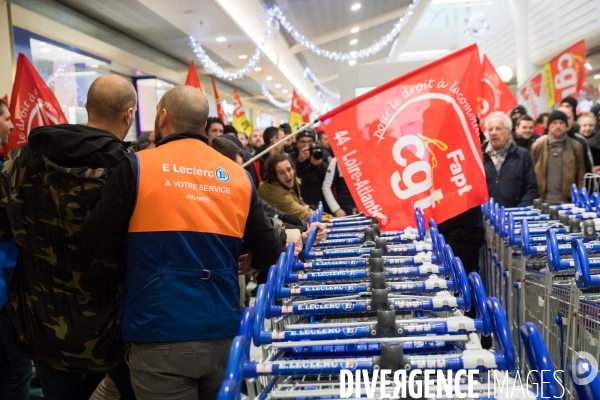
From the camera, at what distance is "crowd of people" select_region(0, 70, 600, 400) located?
204 cm

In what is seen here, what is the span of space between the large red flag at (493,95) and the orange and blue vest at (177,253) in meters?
7.18

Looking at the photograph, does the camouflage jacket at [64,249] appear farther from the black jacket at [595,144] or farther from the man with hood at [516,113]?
the man with hood at [516,113]

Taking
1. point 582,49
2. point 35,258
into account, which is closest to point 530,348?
point 35,258

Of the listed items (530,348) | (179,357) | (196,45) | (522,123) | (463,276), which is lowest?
(179,357)

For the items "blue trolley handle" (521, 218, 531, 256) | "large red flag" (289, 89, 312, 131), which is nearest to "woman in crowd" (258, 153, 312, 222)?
"blue trolley handle" (521, 218, 531, 256)

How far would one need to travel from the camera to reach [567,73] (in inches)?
337

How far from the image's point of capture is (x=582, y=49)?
8.21 m

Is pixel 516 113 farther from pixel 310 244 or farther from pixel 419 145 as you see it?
pixel 310 244

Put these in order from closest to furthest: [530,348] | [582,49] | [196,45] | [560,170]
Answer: [530,348] < [560,170] < [582,49] < [196,45]

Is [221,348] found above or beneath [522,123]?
beneath

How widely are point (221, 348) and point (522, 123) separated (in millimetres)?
5801

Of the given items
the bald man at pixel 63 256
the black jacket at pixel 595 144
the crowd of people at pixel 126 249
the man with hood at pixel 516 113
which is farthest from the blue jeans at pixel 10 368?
the man with hood at pixel 516 113

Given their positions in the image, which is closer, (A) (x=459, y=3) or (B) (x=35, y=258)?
(B) (x=35, y=258)

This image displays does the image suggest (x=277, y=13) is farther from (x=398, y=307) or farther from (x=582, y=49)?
(x=398, y=307)
